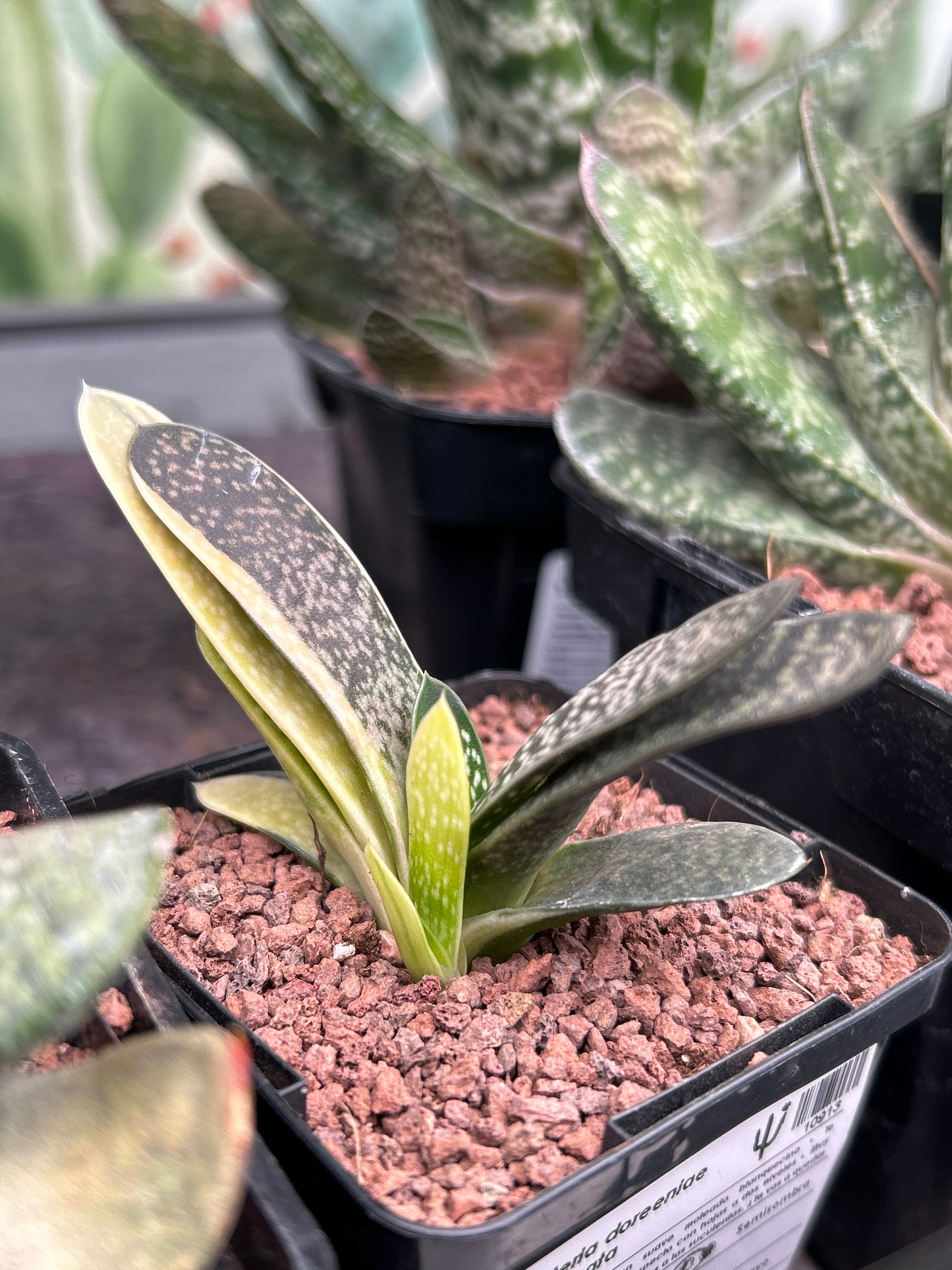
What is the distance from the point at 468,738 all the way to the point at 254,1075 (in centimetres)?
15

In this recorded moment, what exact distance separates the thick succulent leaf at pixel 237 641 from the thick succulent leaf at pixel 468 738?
4 cm

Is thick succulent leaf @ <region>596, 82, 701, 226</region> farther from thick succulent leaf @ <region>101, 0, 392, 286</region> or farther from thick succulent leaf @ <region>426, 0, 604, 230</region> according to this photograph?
thick succulent leaf @ <region>101, 0, 392, 286</region>

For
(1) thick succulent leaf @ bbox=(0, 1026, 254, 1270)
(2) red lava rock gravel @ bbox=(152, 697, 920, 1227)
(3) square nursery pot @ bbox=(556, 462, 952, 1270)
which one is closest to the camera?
(1) thick succulent leaf @ bbox=(0, 1026, 254, 1270)

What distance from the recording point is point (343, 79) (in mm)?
793

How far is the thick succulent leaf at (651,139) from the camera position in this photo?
687 millimetres

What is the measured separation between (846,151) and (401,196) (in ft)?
0.93

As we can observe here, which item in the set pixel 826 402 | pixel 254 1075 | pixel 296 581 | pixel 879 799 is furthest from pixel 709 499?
pixel 254 1075

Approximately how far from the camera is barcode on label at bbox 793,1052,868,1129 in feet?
1.41

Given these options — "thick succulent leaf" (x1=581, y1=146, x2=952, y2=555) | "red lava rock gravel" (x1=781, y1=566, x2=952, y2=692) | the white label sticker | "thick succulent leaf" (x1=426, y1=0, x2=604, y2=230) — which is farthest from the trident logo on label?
"thick succulent leaf" (x1=426, y1=0, x2=604, y2=230)

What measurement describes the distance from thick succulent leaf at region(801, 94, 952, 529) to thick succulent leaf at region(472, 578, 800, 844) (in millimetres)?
297

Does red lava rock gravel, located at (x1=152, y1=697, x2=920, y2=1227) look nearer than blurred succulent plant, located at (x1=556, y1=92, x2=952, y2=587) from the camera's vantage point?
Yes

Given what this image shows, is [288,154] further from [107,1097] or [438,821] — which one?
[107,1097]

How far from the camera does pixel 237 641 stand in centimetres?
42

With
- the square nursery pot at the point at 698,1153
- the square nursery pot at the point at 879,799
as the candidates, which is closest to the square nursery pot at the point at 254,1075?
the square nursery pot at the point at 698,1153
